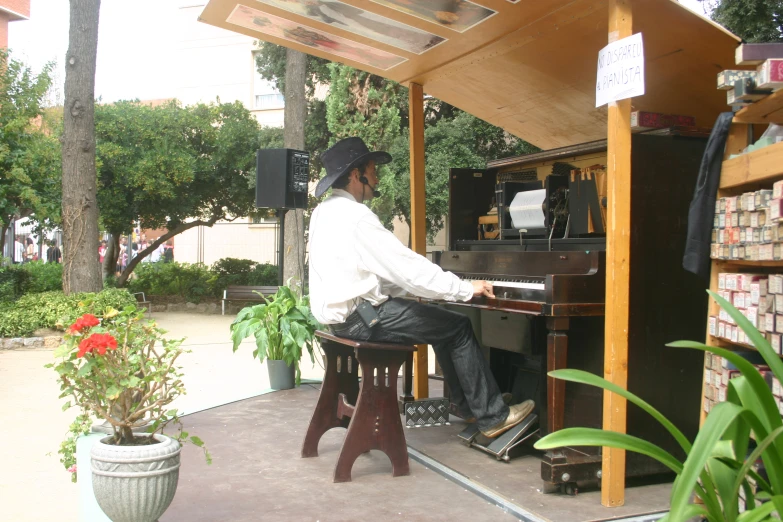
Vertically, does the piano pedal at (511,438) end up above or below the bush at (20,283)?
below

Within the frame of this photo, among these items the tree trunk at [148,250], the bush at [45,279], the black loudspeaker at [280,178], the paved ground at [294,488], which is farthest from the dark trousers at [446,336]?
the tree trunk at [148,250]

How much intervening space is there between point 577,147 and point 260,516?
103 inches

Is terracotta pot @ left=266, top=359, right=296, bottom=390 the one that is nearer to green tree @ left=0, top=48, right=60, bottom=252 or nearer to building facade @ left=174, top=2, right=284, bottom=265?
green tree @ left=0, top=48, right=60, bottom=252

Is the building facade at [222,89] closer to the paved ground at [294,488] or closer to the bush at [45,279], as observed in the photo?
the bush at [45,279]

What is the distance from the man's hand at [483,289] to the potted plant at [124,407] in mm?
1570

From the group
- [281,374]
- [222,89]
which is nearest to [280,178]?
[281,374]

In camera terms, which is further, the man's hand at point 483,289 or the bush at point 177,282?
the bush at point 177,282

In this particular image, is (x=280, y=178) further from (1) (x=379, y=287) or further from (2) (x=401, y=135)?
(2) (x=401, y=135)

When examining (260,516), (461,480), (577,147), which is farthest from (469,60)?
(260,516)

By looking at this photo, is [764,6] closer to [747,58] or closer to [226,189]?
[747,58]

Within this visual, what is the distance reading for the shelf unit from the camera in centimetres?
295

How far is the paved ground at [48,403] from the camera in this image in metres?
4.54

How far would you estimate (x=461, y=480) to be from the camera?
3.84m

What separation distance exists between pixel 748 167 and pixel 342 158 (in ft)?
6.83
